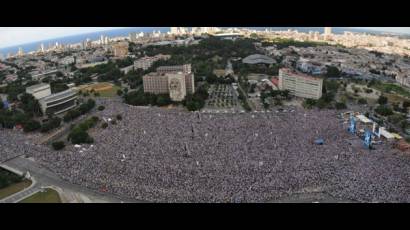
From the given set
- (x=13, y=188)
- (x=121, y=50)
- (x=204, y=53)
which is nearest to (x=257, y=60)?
(x=204, y=53)

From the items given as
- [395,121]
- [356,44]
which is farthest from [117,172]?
[356,44]

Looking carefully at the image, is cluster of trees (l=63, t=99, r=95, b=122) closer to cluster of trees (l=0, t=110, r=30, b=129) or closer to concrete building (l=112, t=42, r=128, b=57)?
cluster of trees (l=0, t=110, r=30, b=129)

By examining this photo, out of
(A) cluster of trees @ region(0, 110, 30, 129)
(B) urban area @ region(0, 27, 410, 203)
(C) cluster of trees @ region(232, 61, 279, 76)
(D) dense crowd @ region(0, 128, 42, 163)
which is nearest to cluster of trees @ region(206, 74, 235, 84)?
(B) urban area @ region(0, 27, 410, 203)

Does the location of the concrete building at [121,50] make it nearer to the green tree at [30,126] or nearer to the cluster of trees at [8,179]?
the green tree at [30,126]

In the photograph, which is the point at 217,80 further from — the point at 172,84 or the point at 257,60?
the point at 257,60

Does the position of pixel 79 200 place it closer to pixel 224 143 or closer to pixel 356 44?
pixel 224 143

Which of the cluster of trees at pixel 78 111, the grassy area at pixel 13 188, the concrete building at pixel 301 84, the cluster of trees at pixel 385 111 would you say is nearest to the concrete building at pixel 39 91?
the cluster of trees at pixel 78 111
